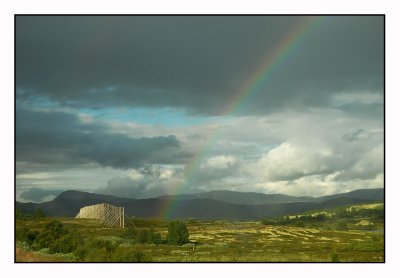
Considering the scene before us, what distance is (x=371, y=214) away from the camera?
35.7 meters

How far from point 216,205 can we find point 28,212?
1394cm

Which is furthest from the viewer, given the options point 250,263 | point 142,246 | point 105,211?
point 105,211

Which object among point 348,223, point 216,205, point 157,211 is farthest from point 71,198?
point 348,223

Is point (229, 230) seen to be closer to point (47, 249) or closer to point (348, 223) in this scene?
point (348, 223)

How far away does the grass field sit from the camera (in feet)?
97.7

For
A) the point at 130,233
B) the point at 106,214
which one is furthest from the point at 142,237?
the point at 106,214

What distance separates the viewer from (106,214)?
3716 centimetres

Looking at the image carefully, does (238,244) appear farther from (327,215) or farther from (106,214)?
(106,214)

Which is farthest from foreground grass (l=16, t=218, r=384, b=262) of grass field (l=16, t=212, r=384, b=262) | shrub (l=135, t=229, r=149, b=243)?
shrub (l=135, t=229, r=149, b=243)

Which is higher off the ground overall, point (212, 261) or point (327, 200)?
point (327, 200)

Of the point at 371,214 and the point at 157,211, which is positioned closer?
the point at 371,214

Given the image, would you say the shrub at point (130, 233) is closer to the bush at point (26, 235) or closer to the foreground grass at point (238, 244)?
the foreground grass at point (238, 244)

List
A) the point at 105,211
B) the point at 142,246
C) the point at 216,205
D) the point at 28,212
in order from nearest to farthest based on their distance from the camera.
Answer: the point at 142,246, the point at 28,212, the point at 105,211, the point at 216,205

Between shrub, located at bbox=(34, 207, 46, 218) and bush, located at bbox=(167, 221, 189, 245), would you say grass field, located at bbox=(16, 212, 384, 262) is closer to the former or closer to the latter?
bush, located at bbox=(167, 221, 189, 245)
